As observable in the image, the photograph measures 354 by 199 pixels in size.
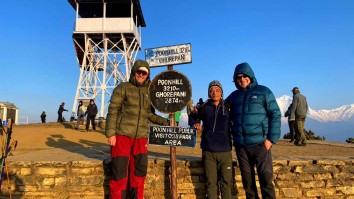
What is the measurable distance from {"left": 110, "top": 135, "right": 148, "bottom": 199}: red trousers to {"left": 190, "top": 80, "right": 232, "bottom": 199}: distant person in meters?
1.02

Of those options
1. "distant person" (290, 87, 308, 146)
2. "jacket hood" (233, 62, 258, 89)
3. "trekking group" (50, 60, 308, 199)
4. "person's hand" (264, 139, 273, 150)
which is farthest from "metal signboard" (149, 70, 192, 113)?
"distant person" (290, 87, 308, 146)

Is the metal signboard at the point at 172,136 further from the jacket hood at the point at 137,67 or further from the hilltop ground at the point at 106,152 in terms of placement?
the hilltop ground at the point at 106,152

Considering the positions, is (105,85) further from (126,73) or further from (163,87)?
(163,87)

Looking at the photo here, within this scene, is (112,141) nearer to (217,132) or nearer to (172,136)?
(172,136)

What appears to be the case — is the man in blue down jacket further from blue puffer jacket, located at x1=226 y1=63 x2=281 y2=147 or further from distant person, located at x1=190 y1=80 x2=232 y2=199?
distant person, located at x1=190 y1=80 x2=232 y2=199

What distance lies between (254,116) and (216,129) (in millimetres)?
616

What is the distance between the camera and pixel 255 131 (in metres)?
4.13

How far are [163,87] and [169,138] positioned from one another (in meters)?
0.86

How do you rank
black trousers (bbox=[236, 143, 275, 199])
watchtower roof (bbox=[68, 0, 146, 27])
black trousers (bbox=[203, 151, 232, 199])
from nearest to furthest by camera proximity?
black trousers (bbox=[236, 143, 275, 199])
black trousers (bbox=[203, 151, 232, 199])
watchtower roof (bbox=[68, 0, 146, 27])

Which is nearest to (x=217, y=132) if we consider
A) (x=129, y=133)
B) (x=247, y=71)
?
(x=247, y=71)

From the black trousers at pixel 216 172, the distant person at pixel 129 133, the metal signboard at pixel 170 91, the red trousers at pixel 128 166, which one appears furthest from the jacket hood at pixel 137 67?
the black trousers at pixel 216 172

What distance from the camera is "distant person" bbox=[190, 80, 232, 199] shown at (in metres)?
4.24

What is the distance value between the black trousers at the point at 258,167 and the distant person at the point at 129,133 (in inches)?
61.5

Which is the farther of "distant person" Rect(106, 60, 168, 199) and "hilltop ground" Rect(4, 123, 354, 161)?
"hilltop ground" Rect(4, 123, 354, 161)
